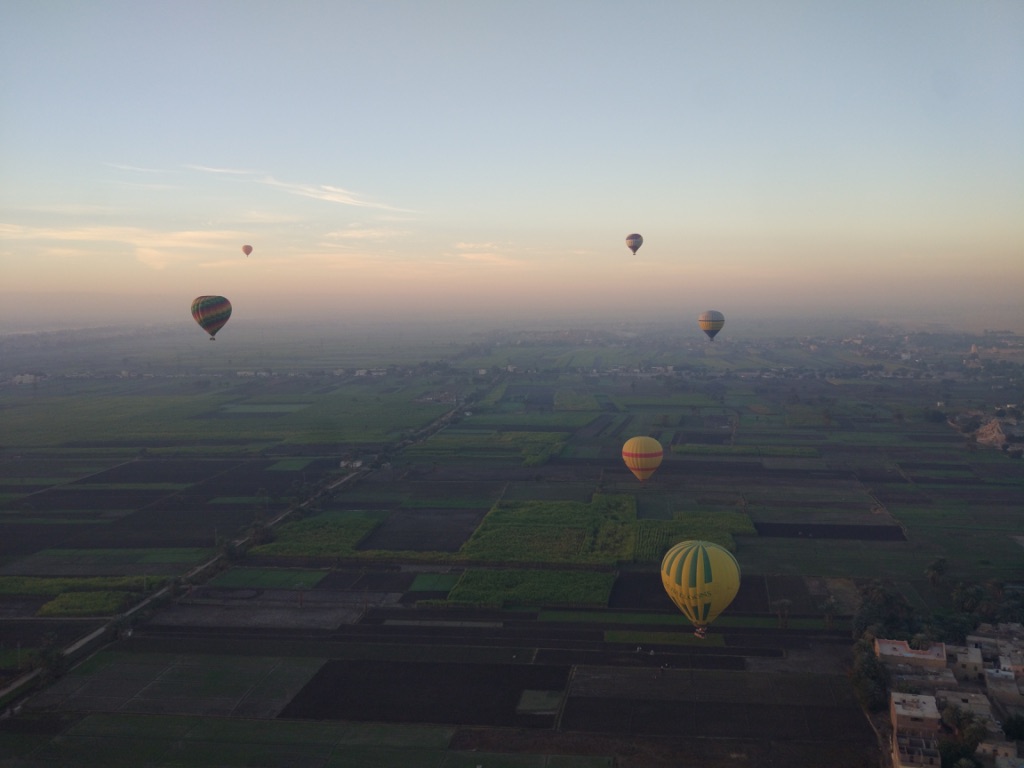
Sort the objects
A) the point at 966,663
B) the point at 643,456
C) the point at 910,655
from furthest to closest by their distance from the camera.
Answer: the point at 643,456 < the point at 910,655 < the point at 966,663

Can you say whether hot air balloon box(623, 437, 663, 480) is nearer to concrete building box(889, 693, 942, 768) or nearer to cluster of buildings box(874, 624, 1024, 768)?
cluster of buildings box(874, 624, 1024, 768)

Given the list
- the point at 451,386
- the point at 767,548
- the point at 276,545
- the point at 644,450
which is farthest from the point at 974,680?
the point at 451,386

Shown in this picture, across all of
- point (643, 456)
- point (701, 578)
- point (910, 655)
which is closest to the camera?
point (701, 578)

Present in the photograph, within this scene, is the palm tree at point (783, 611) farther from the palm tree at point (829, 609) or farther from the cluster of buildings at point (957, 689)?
the cluster of buildings at point (957, 689)

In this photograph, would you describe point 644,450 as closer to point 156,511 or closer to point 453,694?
point 453,694

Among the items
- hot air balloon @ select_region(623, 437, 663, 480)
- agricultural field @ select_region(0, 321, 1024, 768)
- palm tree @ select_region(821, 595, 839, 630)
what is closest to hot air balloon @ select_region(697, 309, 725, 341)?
agricultural field @ select_region(0, 321, 1024, 768)

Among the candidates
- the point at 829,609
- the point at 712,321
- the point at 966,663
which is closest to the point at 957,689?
the point at 966,663

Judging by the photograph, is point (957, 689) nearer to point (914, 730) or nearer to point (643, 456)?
point (914, 730)
